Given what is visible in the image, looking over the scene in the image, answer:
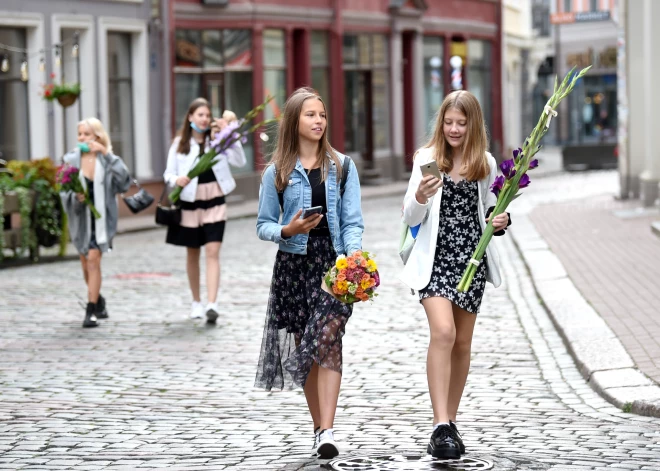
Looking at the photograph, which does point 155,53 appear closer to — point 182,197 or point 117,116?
point 117,116

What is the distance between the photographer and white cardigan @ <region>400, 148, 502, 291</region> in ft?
22.2

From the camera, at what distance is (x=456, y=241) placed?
22.5ft

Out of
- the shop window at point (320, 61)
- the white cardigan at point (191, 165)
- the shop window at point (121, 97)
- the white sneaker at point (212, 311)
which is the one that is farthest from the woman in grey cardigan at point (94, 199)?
the shop window at point (320, 61)

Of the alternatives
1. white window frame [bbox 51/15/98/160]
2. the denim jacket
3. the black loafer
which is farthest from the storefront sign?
the black loafer

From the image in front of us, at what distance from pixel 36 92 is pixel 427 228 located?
18806 millimetres

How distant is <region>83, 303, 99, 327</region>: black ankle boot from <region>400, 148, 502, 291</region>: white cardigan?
5664 mm

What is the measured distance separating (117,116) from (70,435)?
20380mm

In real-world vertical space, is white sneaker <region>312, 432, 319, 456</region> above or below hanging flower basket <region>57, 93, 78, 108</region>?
below

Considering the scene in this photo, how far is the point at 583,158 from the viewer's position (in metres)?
44.8

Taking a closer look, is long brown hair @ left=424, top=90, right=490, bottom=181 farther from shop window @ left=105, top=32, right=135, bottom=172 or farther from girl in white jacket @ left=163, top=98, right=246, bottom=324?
shop window @ left=105, top=32, right=135, bottom=172

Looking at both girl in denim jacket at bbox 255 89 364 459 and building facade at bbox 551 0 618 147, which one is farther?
building facade at bbox 551 0 618 147

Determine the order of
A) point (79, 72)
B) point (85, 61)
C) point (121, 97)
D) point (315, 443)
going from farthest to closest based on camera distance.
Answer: point (121, 97)
point (85, 61)
point (79, 72)
point (315, 443)

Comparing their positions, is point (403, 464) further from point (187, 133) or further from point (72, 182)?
point (72, 182)

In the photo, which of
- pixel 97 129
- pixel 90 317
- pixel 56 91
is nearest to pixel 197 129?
pixel 97 129
